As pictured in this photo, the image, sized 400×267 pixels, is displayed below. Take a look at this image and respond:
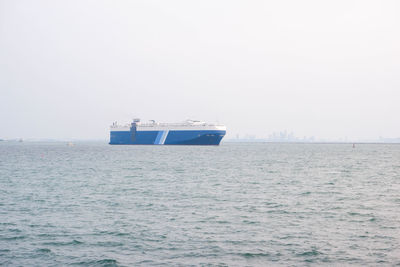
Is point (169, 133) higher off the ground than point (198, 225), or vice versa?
point (169, 133)

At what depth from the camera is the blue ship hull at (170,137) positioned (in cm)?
13207

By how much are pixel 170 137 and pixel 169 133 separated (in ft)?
4.65

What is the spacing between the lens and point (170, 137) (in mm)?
139125

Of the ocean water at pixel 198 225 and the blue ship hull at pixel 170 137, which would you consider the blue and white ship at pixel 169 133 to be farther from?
the ocean water at pixel 198 225

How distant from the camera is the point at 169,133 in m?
139

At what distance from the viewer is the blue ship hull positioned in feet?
433

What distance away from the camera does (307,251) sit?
15766 millimetres

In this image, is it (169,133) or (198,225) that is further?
(169,133)

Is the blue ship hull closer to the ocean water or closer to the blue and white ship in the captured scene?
the blue and white ship

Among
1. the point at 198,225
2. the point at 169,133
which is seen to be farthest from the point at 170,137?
the point at 198,225

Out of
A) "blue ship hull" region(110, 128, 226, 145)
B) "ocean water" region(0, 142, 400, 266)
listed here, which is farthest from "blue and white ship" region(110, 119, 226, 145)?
"ocean water" region(0, 142, 400, 266)

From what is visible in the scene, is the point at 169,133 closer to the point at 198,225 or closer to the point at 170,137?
the point at 170,137

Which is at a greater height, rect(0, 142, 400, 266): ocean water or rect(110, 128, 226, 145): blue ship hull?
rect(110, 128, 226, 145): blue ship hull

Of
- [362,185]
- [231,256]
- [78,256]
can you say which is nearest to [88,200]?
[78,256]
